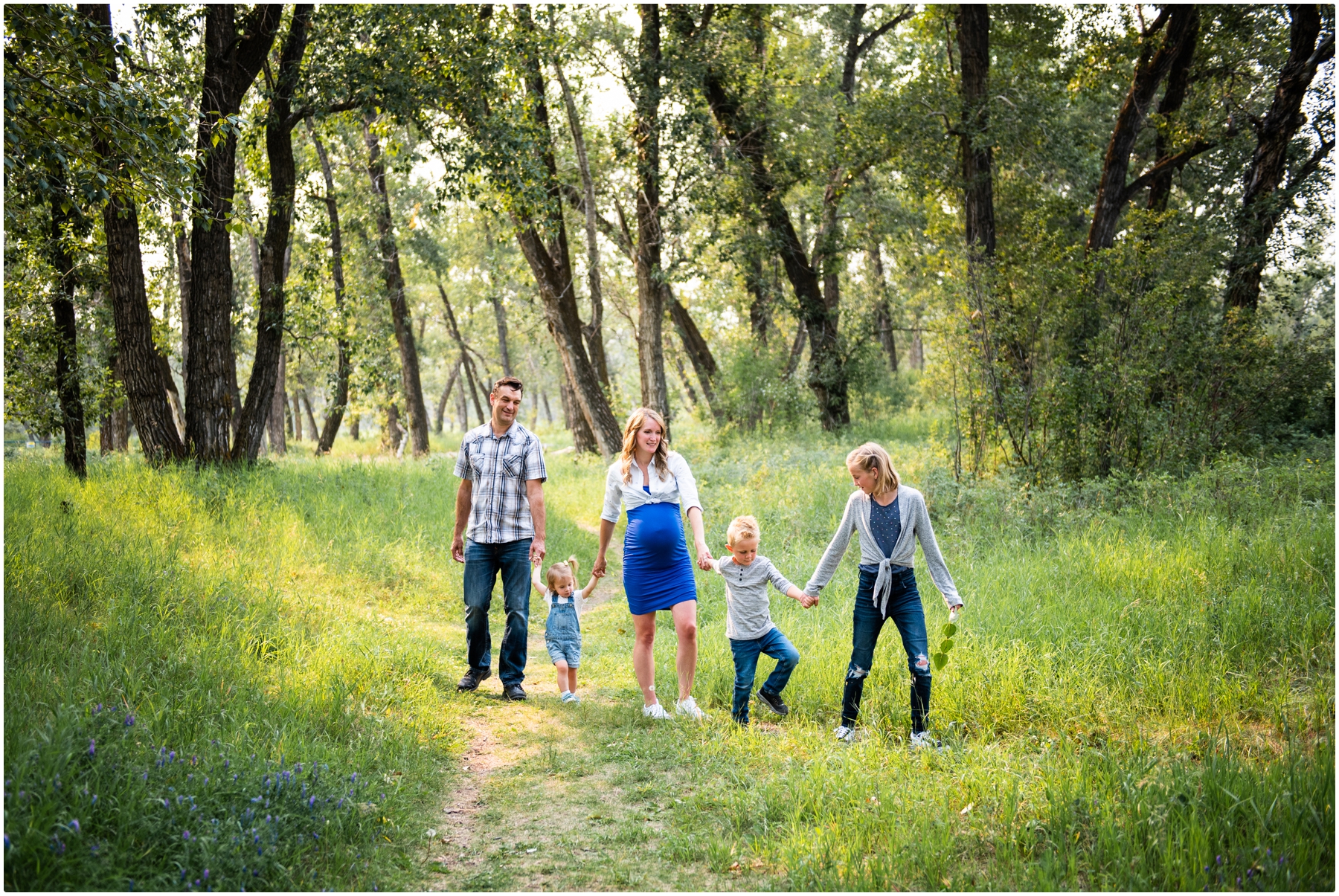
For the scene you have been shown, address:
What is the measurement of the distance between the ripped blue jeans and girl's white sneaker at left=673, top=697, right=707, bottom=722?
93cm

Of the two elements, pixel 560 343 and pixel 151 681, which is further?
pixel 560 343

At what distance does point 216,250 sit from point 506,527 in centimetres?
731

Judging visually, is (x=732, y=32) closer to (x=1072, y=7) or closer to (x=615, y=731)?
(x=1072, y=7)

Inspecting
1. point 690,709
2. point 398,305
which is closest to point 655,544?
point 690,709

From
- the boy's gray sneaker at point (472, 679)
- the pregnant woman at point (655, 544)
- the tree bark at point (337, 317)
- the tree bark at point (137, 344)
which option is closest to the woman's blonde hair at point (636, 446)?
the pregnant woman at point (655, 544)

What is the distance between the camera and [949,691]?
5.62 metres

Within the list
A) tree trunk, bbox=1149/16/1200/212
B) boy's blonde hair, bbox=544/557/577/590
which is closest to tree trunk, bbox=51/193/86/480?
boy's blonde hair, bbox=544/557/577/590

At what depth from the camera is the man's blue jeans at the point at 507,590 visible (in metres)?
6.50

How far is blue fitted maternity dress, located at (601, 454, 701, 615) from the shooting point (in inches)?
227

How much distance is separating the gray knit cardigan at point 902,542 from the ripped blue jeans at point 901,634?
2.2 inches

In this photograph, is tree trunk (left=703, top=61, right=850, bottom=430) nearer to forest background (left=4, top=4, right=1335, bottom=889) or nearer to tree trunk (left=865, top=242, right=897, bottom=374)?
forest background (left=4, top=4, right=1335, bottom=889)

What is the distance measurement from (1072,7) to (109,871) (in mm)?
20151

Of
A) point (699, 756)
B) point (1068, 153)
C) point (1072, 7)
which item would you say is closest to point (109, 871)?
point (699, 756)

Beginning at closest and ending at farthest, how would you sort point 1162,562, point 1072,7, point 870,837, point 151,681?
point 870,837 < point 151,681 < point 1162,562 < point 1072,7
